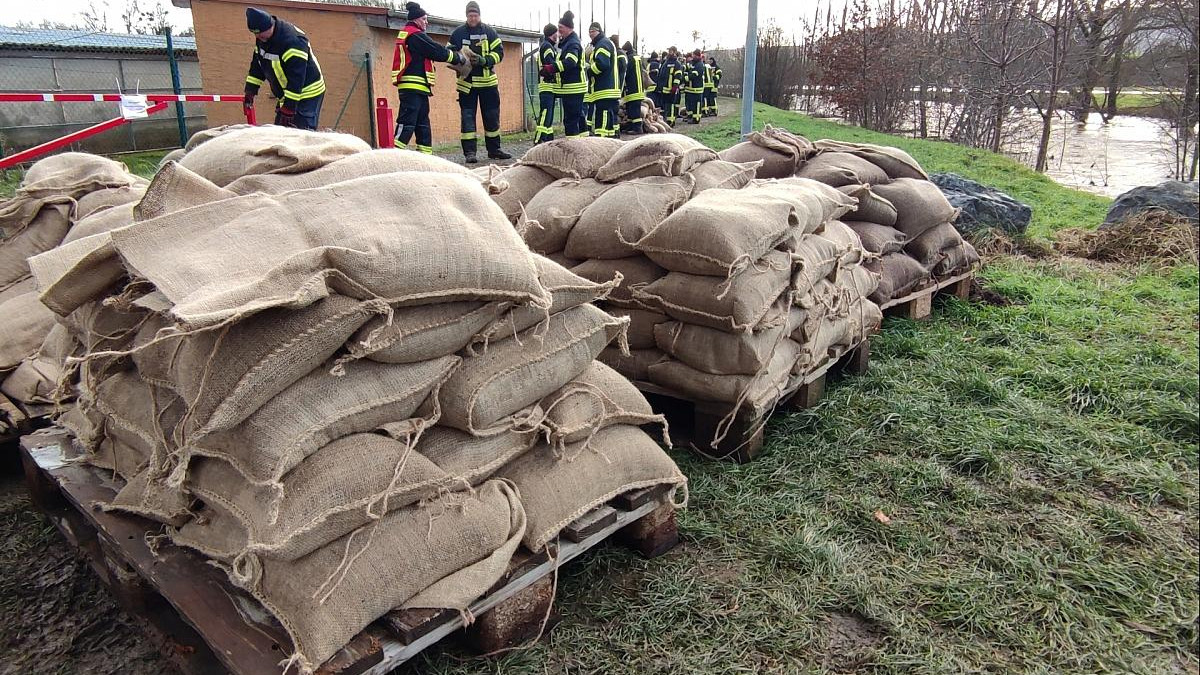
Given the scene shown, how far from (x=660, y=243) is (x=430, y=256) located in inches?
54.5

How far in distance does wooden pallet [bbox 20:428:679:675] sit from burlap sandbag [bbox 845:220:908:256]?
2539mm

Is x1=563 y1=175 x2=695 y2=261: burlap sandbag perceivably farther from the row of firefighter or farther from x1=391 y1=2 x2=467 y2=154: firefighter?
x1=391 y1=2 x2=467 y2=154: firefighter

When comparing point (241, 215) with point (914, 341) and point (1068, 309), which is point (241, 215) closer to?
point (914, 341)

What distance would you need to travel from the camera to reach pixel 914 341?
14.0 ft

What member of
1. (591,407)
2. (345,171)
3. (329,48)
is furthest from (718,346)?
(329,48)

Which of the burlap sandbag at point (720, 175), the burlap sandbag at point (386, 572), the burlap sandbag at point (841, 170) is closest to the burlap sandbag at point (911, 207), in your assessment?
the burlap sandbag at point (841, 170)

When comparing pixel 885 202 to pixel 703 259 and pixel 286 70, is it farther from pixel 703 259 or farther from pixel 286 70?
pixel 286 70

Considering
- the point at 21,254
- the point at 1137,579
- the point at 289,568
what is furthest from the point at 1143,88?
the point at 21,254

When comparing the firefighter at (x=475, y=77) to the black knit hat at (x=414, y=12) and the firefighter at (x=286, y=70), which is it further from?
the firefighter at (x=286, y=70)

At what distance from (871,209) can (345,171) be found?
3.24 m

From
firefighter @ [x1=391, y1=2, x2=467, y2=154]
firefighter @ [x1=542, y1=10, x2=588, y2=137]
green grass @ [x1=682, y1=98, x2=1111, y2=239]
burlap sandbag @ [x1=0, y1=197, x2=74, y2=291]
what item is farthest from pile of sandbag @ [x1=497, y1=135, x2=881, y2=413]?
firefighter @ [x1=542, y1=10, x2=588, y2=137]

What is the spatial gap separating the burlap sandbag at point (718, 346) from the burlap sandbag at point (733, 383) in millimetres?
32

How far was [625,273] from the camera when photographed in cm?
338

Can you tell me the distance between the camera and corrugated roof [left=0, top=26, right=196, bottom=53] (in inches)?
465
